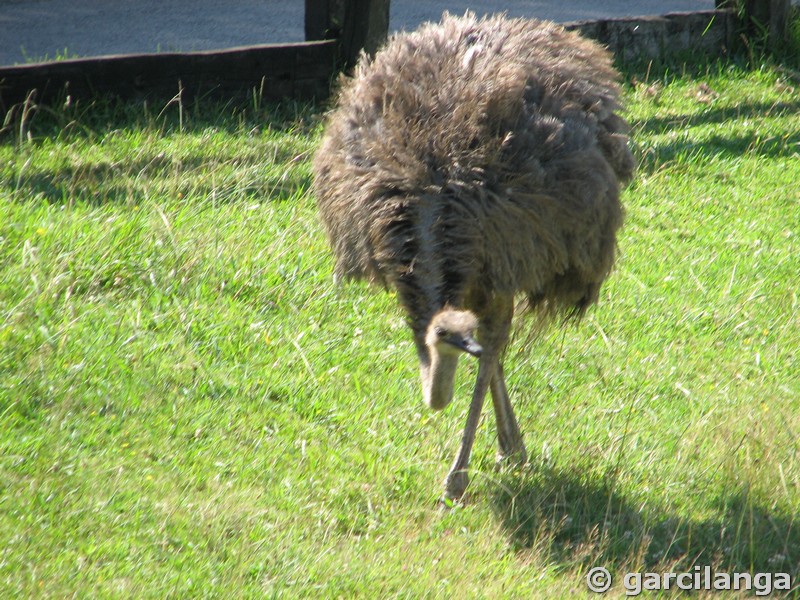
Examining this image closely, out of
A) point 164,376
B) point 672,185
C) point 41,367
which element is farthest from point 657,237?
point 41,367

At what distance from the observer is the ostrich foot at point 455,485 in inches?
174

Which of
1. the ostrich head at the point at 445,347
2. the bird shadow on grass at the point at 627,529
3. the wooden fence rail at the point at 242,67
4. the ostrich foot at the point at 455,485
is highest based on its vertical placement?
the wooden fence rail at the point at 242,67

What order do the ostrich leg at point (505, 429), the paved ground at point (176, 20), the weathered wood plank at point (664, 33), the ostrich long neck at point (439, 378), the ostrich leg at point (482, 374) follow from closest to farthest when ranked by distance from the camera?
1. the ostrich long neck at point (439, 378)
2. the ostrich leg at point (482, 374)
3. the ostrich leg at point (505, 429)
4. the weathered wood plank at point (664, 33)
5. the paved ground at point (176, 20)

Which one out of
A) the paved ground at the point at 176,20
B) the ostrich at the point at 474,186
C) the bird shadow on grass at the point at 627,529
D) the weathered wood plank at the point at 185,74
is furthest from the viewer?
the paved ground at the point at 176,20

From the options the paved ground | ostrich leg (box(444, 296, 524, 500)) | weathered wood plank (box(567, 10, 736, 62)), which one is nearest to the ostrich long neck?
ostrich leg (box(444, 296, 524, 500))

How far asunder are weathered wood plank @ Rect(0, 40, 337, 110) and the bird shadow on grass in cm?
433

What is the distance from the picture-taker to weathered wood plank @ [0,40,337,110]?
707 centimetres

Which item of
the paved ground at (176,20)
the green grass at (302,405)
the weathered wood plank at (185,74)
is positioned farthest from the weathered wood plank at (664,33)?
the green grass at (302,405)

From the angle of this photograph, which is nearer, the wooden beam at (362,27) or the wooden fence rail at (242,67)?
the wooden fence rail at (242,67)

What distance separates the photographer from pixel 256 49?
304 inches

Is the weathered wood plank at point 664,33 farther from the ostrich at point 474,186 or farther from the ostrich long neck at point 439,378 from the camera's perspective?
the ostrich long neck at point 439,378

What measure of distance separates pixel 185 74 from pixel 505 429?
413cm

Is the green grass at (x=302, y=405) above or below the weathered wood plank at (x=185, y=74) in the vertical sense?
below

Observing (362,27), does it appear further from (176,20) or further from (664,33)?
(176,20)
